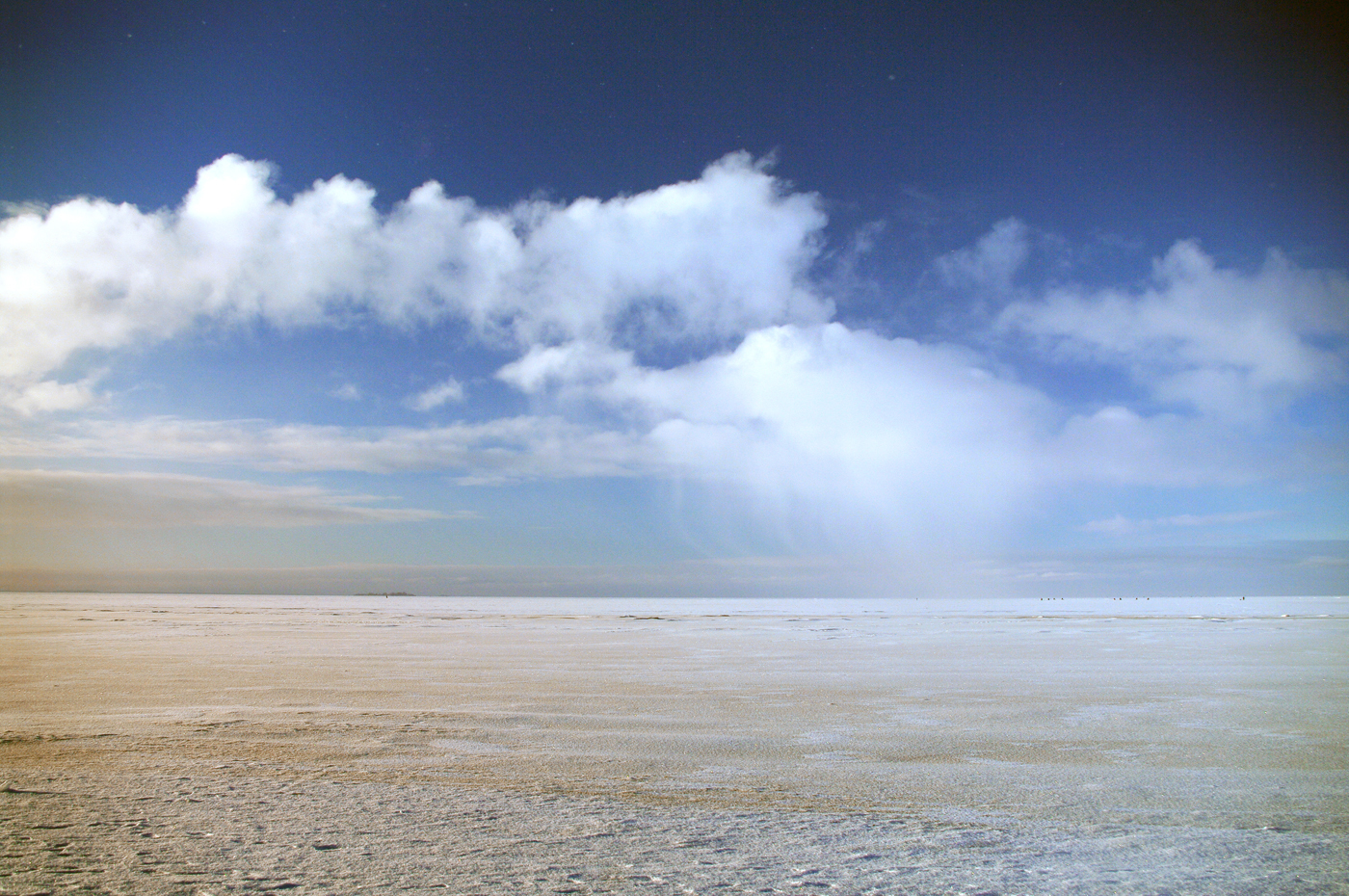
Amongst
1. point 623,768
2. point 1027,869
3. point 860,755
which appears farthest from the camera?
point 860,755

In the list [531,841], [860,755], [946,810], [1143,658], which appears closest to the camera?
[531,841]

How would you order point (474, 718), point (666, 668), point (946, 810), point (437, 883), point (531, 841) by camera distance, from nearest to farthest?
point (437, 883) < point (531, 841) < point (946, 810) < point (474, 718) < point (666, 668)

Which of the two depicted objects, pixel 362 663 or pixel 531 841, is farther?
pixel 362 663

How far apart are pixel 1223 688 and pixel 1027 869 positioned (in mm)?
9505

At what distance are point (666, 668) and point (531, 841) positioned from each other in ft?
33.0

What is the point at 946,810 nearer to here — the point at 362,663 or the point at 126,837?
the point at 126,837

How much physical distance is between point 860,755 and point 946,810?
1.73 meters

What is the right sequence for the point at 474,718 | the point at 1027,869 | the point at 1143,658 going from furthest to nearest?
the point at 1143,658, the point at 474,718, the point at 1027,869

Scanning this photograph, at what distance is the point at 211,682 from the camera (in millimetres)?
11883

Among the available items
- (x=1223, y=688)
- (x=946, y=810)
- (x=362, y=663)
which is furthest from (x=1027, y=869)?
(x=362, y=663)

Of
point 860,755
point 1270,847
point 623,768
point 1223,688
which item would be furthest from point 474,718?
point 1223,688

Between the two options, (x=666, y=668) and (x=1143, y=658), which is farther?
(x=1143, y=658)

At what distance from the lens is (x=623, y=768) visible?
6441mm

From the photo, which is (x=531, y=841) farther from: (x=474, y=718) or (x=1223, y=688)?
(x=1223, y=688)
